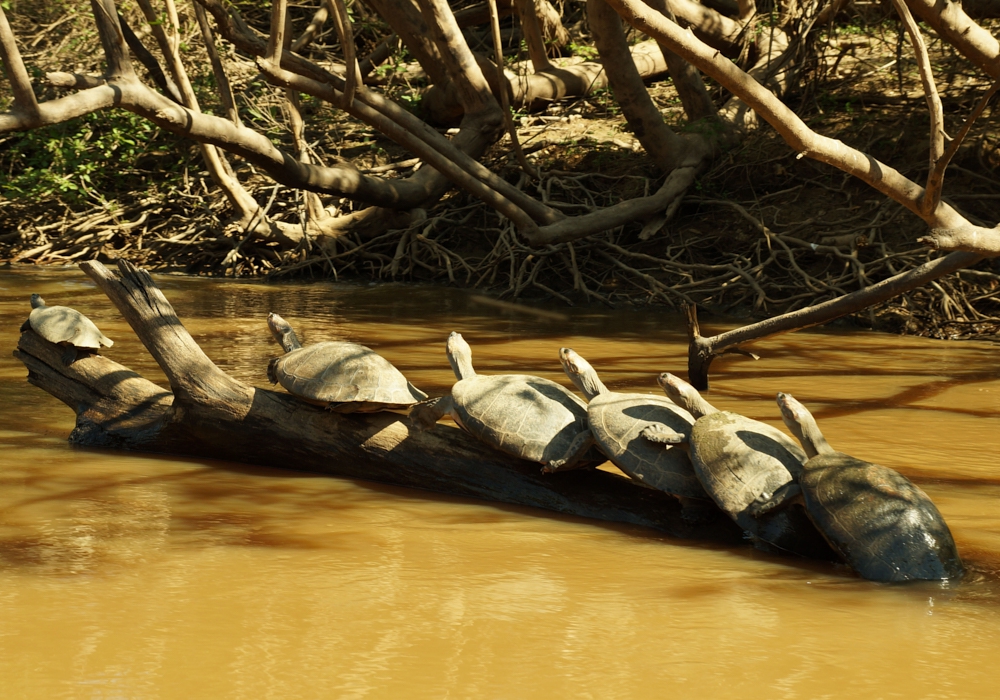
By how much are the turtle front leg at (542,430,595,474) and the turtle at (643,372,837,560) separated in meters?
0.22

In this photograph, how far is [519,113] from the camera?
1199 cm

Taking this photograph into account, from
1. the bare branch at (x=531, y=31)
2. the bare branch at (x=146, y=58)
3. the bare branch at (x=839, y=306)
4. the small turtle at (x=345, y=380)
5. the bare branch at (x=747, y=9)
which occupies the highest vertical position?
the bare branch at (x=747, y=9)

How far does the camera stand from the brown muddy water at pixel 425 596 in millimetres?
2166

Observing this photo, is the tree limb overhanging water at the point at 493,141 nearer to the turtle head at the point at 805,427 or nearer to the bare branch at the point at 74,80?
the bare branch at the point at 74,80

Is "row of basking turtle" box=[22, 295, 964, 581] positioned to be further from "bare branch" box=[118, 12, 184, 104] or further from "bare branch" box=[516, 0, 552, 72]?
"bare branch" box=[118, 12, 184, 104]

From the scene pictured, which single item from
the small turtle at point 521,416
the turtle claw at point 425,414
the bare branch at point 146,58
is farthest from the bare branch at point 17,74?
the small turtle at point 521,416

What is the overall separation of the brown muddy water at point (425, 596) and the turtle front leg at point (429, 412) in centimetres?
26

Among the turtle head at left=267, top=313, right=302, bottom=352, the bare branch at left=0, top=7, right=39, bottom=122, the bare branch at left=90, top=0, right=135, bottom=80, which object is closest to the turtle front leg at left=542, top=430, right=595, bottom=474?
the turtle head at left=267, top=313, right=302, bottom=352

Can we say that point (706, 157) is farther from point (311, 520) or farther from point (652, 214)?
point (311, 520)

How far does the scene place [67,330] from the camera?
171 inches

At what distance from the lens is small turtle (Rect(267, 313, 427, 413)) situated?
12.0 feet

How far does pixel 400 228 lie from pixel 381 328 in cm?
379

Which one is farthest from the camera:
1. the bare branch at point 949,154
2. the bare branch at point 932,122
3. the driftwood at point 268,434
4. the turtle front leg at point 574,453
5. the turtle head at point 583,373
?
the bare branch at point 932,122

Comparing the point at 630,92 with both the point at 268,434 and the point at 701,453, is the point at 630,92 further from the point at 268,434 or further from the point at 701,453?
A: the point at 701,453
